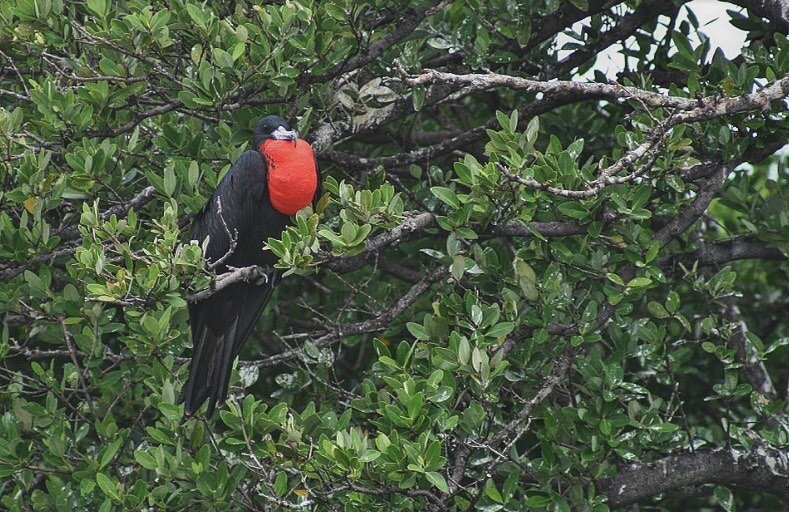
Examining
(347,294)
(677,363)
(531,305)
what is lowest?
(347,294)

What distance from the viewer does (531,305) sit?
349 cm

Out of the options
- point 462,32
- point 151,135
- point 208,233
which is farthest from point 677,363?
point 151,135

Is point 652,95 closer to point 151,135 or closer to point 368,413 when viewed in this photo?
point 368,413

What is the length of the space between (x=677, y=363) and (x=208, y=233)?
1.71 m

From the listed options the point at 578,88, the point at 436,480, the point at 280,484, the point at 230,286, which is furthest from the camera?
the point at 230,286

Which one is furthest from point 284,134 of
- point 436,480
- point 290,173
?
point 436,480

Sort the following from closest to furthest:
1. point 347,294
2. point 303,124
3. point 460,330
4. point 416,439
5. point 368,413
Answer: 1. point 416,439
2. point 460,330
3. point 368,413
4. point 303,124
5. point 347,294

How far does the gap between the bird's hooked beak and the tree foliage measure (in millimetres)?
72

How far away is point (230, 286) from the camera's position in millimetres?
4180

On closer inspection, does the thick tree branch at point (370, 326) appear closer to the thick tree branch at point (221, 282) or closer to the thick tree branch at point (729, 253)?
the thick tree branch at point (221, 282)

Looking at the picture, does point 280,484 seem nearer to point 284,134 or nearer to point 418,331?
point 418,331

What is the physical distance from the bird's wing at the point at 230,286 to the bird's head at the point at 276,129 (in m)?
0.12

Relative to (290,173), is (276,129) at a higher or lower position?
higher

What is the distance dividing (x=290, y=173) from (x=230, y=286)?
494 millimetres
